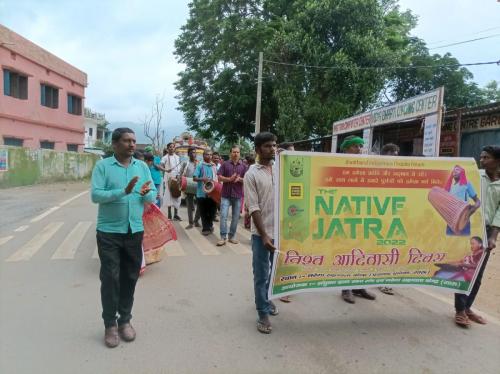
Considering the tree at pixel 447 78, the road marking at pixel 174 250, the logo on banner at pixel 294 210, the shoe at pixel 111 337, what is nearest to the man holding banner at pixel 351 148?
the logo on banner at pixel 294 210

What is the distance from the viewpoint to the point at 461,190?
3.66 m

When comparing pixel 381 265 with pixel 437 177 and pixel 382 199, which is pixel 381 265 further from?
pixel 437 177

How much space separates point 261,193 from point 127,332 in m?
1.62

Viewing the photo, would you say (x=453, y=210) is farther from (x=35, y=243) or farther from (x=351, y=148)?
(x=35, y=243)

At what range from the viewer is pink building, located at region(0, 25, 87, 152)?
21.0 m

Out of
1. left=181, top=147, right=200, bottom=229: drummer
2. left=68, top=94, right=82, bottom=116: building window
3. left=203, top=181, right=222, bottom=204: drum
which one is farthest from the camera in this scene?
left=68, top=94, right=82, bottom=116: building window

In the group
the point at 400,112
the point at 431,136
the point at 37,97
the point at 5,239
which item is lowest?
the point at 5,239

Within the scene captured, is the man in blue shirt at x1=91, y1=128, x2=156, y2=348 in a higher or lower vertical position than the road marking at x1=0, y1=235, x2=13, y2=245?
higher

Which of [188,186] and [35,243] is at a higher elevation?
[188,186]

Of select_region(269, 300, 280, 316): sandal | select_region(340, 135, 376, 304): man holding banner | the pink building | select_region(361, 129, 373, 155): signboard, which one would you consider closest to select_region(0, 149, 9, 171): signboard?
the pink building

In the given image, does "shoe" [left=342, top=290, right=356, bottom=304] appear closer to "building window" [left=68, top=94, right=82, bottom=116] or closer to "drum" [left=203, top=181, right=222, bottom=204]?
"drum" [left=203, top=181, right=222, bottom=204]

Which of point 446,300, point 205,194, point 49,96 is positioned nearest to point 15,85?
point 49,96

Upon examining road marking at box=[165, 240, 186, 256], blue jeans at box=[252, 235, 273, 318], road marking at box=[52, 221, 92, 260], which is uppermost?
blue jeans at box=[252, 235, 273, 318]

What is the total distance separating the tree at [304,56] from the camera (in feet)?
56.3
